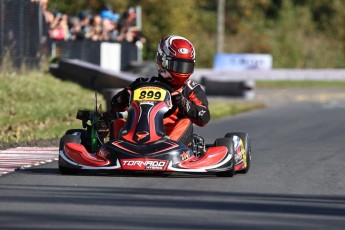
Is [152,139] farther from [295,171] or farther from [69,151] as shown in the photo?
[295,171]

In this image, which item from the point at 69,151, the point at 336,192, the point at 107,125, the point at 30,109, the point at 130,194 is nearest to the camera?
the point at 130,194

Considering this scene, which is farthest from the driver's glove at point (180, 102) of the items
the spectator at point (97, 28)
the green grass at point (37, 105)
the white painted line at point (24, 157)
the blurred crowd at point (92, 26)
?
the spectator at point (97, 28)

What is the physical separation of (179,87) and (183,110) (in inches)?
17.2

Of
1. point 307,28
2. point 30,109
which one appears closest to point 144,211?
point 30,109

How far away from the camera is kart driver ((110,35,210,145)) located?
11773 millimetres

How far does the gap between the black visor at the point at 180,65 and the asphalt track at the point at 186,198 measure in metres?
1.13

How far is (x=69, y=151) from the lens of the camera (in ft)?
37.3

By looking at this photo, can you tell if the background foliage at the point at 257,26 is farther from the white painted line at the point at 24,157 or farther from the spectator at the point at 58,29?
the white painted line at the point at 24,157

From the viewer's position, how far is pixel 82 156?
11.2 m

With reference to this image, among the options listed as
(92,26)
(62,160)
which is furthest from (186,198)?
(92,26)

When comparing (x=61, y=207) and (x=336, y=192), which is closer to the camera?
(x=61, y=207)

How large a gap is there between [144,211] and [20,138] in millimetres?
8363

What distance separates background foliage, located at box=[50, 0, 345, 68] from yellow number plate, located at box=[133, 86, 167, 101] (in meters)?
31.4

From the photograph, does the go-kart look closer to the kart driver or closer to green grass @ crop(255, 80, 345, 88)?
the kart driver
